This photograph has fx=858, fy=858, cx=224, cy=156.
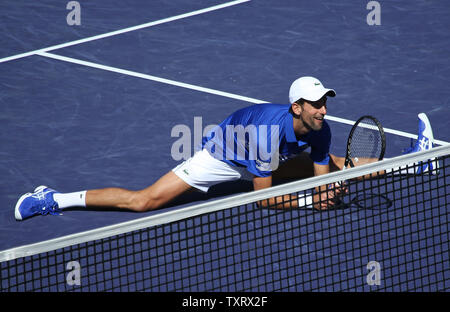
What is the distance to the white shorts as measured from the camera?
8445mm

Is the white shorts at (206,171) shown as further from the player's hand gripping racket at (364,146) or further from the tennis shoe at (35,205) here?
the tennis shoe at (35,205)

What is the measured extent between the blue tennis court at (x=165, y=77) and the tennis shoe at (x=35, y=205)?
3.3 inches

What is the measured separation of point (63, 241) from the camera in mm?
5988

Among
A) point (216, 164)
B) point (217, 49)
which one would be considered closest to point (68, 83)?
point (217, 49)

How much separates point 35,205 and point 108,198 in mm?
730

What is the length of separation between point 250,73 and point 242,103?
74 centimetres

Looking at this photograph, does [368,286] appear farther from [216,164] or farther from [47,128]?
[47,128]

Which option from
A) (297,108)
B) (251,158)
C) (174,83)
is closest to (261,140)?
(251,158)

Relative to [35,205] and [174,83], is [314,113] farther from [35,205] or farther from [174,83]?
[174,83]

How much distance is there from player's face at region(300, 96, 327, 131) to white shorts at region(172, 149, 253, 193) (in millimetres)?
852

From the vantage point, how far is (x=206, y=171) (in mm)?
8453

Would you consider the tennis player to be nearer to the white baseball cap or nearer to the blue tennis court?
the white baseball cap

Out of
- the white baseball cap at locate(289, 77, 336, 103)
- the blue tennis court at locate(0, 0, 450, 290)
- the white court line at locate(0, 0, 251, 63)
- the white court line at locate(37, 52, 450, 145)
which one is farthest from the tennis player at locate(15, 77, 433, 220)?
the white court line at locate(0, 0, 251, 63)
